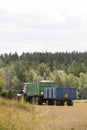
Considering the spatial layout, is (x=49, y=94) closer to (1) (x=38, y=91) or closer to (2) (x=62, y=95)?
(2) (x=62, y=95)

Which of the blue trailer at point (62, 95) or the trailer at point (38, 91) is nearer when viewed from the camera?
the blue trailer at point (62, 95)

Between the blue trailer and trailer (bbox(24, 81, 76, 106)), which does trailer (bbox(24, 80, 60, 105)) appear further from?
the blue trailer

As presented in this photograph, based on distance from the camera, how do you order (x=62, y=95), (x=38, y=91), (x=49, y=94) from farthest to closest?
1. (x=38, y=91)
2. (x=49, y=94)
3. (x=62, y=95)

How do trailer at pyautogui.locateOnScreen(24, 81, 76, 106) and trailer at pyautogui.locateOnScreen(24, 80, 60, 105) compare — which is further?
trailer at pyautogui.locateOnScreen(24, 80, 60, 105)

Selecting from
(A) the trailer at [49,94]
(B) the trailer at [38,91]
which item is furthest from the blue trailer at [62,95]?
(B) the trailer at [38,91]

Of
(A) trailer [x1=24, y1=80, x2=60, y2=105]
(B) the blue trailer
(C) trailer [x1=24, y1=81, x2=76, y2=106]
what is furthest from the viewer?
(A) trailer [x1=24, y1=80, x2=60, y2=105]

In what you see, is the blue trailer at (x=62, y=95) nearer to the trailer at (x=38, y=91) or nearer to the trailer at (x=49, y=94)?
the trailer at (x=49, y=94)

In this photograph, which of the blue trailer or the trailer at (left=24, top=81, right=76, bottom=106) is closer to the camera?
the blue trailer

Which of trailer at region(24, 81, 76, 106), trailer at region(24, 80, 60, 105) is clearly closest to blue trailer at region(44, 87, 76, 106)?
trailer at region(24, 81, 76, 106)

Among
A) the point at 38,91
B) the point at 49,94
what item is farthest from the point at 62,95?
the point at 38,91

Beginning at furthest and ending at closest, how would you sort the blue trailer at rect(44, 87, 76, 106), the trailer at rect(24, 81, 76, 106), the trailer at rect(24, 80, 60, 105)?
the trailer at rect(24, 80, 60, 105) < the trailer at rect(24, 81, 76, 106) < the blue trailer at rect(44, 87, 76, 106)

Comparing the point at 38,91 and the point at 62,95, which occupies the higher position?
the point at 38,91

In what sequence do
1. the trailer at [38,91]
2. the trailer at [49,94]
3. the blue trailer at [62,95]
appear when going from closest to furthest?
the blue trailer at [62,95] < the trailer at [49,94] < the trailer at [38,91]

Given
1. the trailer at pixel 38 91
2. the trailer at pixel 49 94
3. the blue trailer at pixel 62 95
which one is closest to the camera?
the blue trailer at pixel 62 95
